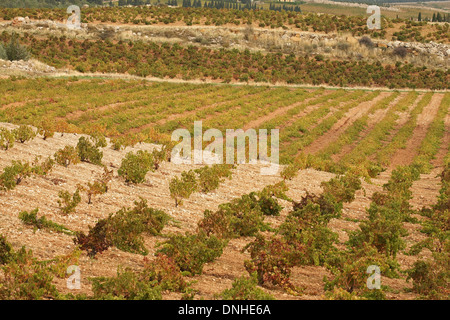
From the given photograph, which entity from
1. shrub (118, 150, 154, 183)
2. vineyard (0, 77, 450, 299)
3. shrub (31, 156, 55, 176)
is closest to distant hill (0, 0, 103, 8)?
vineyard (0, 77, 450, 299)

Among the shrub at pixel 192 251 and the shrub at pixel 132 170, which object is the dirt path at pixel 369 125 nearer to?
the shrub at pixel 132 170

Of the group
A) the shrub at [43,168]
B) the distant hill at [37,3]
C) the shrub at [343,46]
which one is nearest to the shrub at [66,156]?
the shrub at [43,168]

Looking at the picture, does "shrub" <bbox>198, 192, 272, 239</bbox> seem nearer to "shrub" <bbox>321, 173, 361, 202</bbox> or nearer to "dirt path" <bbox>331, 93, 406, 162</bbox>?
"shrub" <bbox>321, 173, 361, 202</bbox>

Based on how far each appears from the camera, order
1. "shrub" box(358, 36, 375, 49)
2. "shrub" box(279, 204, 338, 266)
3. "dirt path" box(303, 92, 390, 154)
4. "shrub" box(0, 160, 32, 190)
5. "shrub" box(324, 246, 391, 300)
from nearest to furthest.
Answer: "shrub" box(324, 246, 391, 300) → "shrub" box(279, 204, 338, 266) → "shrub" box(0, 160, 32, 190) → "dirt path" box(303, 92, 390, 154) → "shrub" box(358, 36, 375, 49)

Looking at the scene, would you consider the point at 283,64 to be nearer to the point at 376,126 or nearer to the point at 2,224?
the point at 376,126

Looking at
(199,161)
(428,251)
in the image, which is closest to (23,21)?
(199,161)
